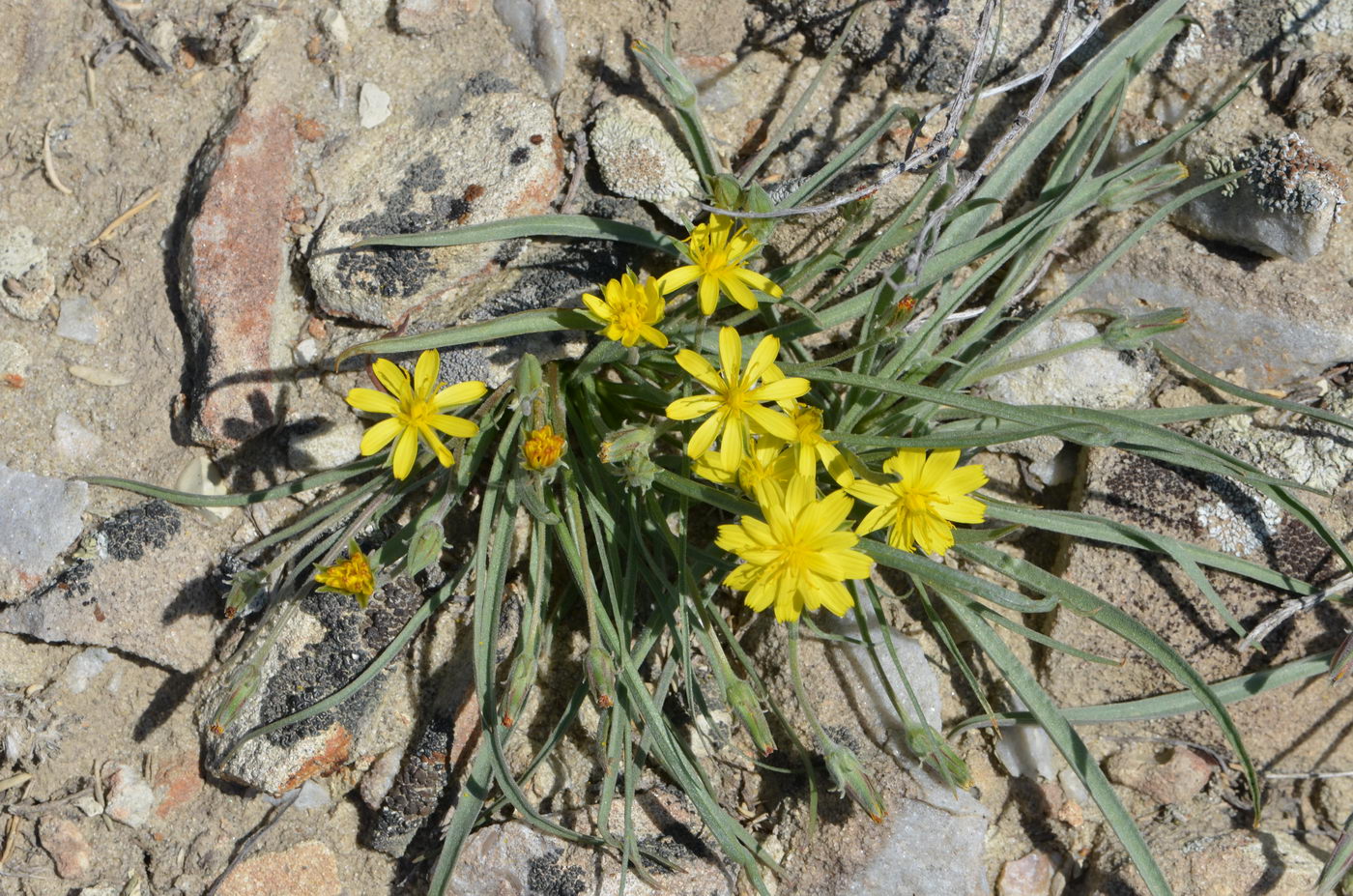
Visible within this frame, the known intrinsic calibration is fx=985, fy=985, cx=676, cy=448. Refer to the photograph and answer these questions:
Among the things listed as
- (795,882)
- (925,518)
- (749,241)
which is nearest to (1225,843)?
(795,882)

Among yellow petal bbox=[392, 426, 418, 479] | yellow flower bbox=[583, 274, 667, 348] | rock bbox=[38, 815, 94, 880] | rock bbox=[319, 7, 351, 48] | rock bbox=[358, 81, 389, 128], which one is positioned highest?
rock bbox=[319, 7, 351, 48]

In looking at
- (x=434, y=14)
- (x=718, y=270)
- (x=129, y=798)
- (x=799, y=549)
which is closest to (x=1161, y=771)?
(x=799, y=549)

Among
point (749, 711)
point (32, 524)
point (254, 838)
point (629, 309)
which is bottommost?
point (254, 838)

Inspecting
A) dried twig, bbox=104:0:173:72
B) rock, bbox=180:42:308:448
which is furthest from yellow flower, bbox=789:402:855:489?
dried twig, bbox=104:0:173:72

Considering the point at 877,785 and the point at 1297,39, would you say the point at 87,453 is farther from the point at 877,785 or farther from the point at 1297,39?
the point at 1297,39

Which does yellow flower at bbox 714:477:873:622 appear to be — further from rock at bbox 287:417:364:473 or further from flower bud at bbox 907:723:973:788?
rock at bbox 287:417:364:473

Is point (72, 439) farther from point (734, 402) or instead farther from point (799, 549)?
point (799, 549)

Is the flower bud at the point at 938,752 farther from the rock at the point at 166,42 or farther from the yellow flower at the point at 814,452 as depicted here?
the rock at the point at 166,42

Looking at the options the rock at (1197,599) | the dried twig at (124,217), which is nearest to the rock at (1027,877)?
the rock at (1197,599)
